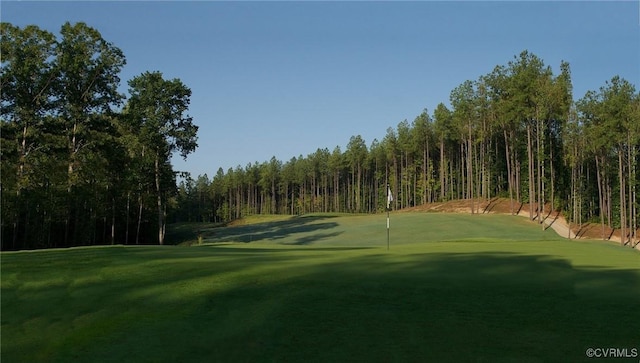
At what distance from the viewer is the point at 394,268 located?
51.7ft

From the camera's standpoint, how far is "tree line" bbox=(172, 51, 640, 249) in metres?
62.4

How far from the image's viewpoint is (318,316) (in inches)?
391

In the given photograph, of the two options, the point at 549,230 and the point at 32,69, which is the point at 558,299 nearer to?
the point at 32,69

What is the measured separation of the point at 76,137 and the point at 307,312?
4731cm

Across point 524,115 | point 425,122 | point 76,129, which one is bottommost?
point 76,129

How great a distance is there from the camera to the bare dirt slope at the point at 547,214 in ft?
214

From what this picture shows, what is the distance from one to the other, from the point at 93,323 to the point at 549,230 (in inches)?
2360

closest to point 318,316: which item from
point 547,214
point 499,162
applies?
point 547,214

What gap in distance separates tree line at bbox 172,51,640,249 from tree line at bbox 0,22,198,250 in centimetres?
671

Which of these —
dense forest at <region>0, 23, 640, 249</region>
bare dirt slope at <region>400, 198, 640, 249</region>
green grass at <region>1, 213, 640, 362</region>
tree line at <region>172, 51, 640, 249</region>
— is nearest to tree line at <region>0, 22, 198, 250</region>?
dense forest at <region>0, 23, 640, 249</region>

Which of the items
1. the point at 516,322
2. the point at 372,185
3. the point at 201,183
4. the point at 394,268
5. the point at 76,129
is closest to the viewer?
the point at 516,322

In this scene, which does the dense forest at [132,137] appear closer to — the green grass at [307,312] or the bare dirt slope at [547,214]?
the bare dirt slope at [547,214]

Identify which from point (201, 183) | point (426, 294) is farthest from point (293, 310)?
point (201, 183)

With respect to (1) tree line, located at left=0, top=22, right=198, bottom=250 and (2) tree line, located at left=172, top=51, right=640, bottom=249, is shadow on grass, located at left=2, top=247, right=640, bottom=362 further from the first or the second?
(2) tree line, located at left=172, top=51, right=640, bottom=249
